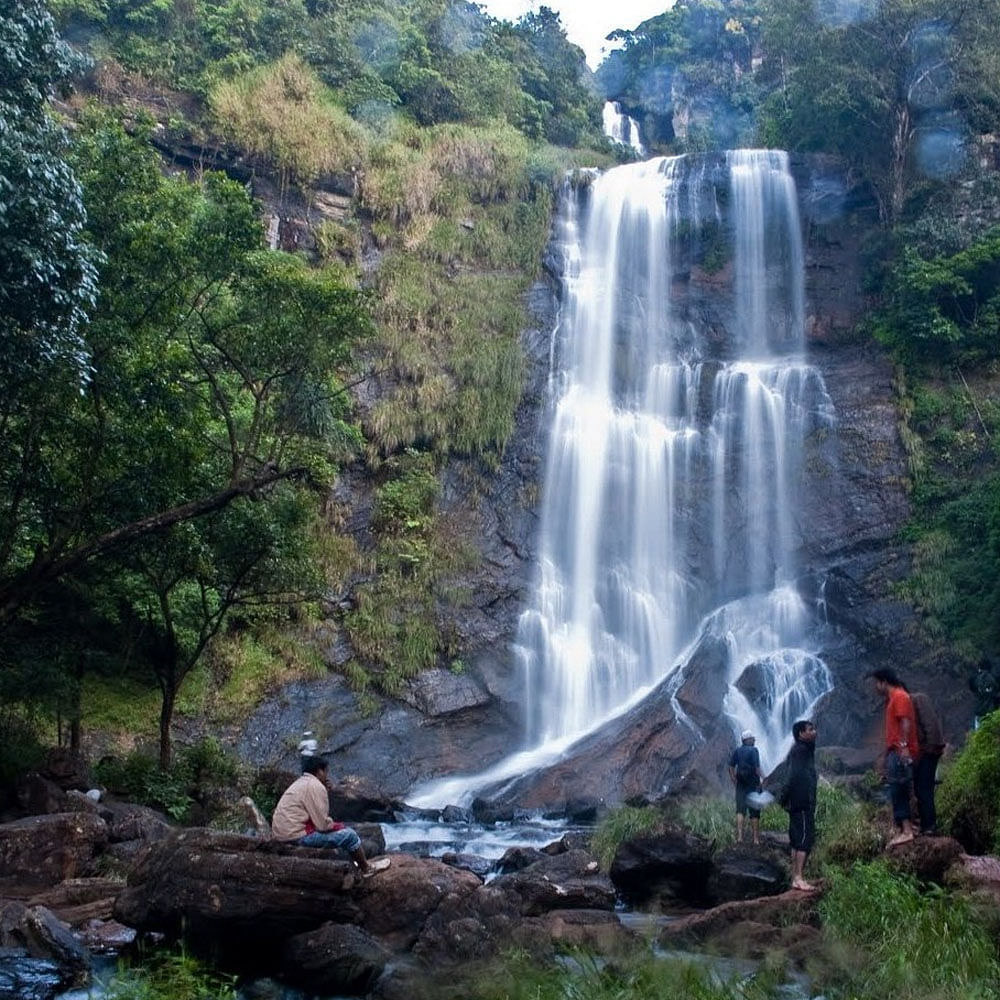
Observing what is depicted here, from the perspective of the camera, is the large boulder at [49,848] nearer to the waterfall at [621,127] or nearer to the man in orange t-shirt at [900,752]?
the man in orange t-shirt at [900,752]

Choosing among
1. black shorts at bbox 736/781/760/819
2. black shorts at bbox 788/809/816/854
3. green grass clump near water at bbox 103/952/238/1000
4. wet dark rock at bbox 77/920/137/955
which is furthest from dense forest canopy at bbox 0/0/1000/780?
black shorts at bbox 788/809/816/854

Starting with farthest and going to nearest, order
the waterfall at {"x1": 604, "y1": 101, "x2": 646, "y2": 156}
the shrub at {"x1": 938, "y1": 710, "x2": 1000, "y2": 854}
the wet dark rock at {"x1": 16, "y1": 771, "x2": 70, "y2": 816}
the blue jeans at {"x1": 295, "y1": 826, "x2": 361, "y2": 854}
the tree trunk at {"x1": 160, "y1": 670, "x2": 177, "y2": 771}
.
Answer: the waterfall at {"x1": 604, "y1": 101, "x2": 646, "y2": 156}
the tree trunk at {"x1": 160, "y1": 670, "x2": 177, "y2": 771}
the wet dark rock at {"x1": 16, "y1": 771, "x2": 70, "y2": 816}
the shrub at {"x1": 938, "y1": 710, "x2": 1000, "y2": 854}
the blue jeans at {"x1": 295, "y1": 826, "x2": 361, "y2": 854}

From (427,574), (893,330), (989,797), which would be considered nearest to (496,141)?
(893,330)

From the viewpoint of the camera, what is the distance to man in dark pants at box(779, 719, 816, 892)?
352 inches

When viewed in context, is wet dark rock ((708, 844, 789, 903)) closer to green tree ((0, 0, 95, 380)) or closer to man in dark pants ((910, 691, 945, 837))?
man in dark pants ((910, 691, 945, 837))

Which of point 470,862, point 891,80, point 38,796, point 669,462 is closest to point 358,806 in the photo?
point 470,862

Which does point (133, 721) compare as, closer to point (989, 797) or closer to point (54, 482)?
point (54, 482)

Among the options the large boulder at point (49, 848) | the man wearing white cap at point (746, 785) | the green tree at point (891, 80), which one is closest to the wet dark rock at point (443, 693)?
the man wearing white cap at point (746, 785)

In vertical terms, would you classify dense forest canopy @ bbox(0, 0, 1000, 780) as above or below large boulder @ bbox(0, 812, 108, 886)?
above

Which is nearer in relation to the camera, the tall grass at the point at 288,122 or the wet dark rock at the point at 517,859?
the wet dark rock at the point at 517,859

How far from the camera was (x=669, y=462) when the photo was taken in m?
24.5

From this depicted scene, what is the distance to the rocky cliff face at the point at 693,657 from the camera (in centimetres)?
1816

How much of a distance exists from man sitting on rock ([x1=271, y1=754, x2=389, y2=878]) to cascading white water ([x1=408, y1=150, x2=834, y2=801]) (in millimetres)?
9982

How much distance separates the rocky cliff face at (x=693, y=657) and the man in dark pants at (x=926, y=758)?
726 centimetres
